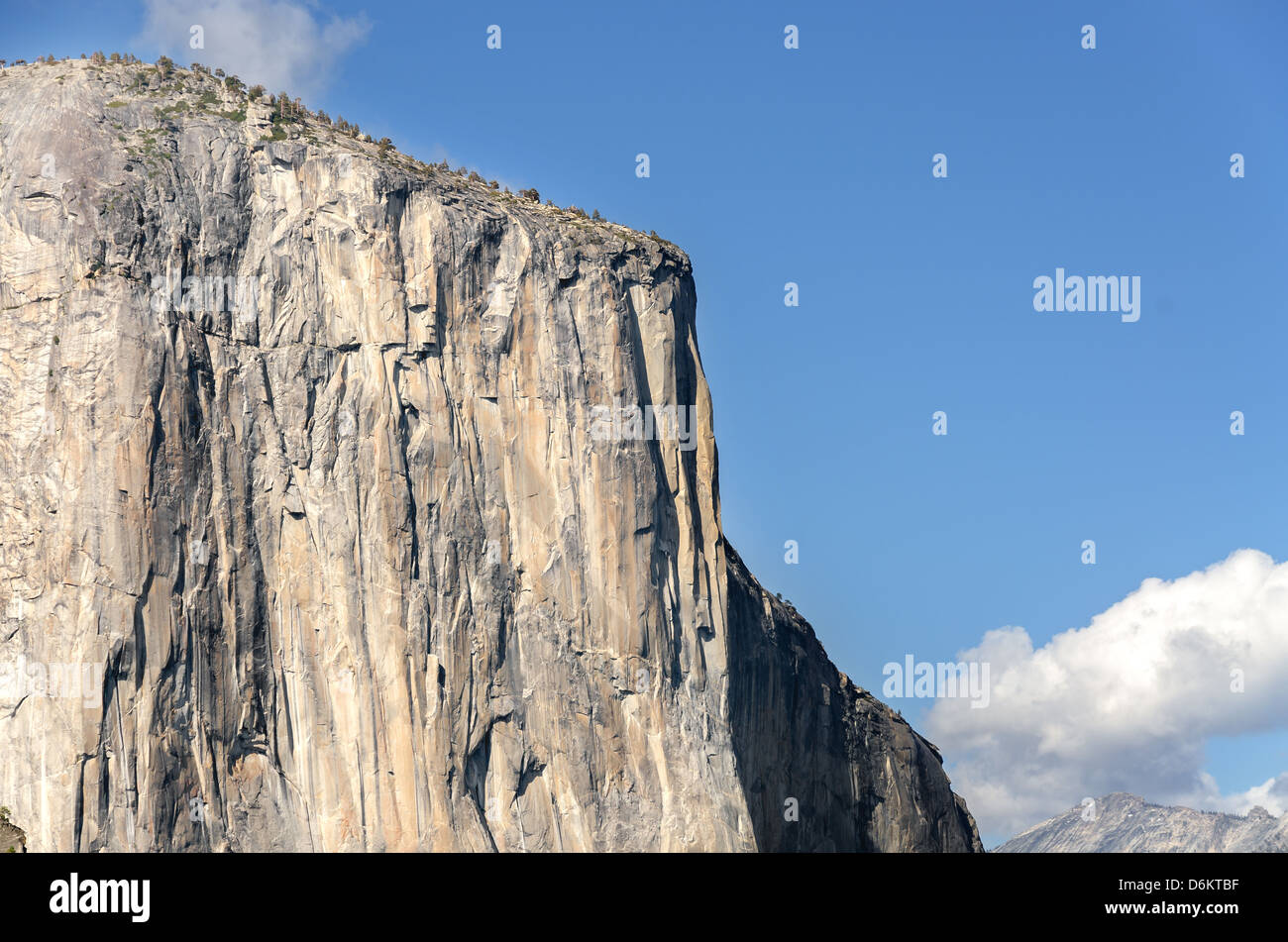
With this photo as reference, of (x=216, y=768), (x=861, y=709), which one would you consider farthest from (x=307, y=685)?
(x=861, y=709)

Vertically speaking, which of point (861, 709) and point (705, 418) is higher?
point (705, 418)

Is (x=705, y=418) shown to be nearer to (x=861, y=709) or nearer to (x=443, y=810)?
(x=443, y=810)

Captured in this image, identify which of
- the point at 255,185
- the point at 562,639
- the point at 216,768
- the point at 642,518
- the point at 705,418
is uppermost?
the point at 255,185
